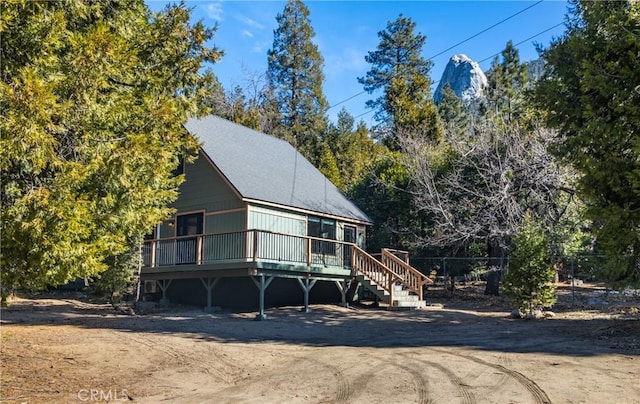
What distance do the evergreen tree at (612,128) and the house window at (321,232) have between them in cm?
1023

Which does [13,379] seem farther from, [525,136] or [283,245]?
[525,136]

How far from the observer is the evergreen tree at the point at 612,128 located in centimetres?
1084

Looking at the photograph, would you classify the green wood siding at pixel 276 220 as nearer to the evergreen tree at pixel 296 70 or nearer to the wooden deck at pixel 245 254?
the wooden deck at pixel 245 254

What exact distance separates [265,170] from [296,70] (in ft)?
110

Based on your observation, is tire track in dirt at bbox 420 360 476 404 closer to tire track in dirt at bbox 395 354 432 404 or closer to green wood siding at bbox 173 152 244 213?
tire track in dirt at bbox 395 354 432 404

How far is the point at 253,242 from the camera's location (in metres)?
16.5

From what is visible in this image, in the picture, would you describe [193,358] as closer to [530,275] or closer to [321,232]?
[530,275]

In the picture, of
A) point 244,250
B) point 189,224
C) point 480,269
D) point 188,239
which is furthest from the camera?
point 480,269

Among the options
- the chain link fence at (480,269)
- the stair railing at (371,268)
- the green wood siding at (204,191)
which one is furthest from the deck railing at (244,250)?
the chain link fence at (480,269)

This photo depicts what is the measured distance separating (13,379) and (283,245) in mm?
10621

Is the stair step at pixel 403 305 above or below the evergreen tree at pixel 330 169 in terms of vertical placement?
below

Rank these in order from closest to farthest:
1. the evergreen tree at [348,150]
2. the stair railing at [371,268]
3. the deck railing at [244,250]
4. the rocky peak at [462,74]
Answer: the deck railing at [244,250], the stair railing at [371,268], the evergreen tree at [348,150], the rocky peak at [462,74]

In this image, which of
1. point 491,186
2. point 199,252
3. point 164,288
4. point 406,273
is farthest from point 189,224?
point 491,186

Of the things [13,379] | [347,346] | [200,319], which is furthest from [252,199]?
[13,379]
